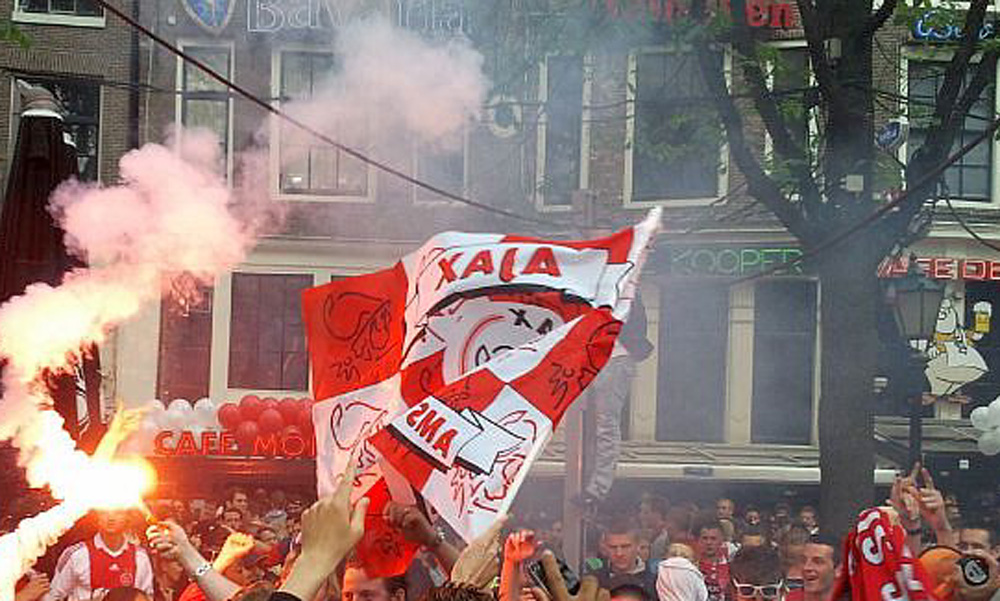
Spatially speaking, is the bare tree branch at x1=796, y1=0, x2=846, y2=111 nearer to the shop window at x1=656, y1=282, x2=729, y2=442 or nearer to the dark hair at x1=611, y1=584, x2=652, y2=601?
the dark hair at x1=611, y1=584, x2=652, y2=601

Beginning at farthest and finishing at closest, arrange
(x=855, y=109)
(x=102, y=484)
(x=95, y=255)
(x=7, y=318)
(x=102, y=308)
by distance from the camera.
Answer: (x=855, y=109) < (x=95, y=255) < (x=102, y=308) < (x=7, y=318) < (x=102, y=484)

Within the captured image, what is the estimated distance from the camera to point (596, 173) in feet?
60.5

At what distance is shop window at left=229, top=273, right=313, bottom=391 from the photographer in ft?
60.9

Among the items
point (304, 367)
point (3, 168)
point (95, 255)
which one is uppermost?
point (3, 168)

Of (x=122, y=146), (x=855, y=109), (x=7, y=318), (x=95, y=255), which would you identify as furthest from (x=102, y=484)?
(x=122, y=146)

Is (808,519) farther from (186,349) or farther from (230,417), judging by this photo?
(186,349)

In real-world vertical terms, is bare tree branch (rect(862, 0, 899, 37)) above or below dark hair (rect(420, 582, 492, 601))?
above

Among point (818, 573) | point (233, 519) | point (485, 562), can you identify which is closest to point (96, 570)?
point (233, 519)

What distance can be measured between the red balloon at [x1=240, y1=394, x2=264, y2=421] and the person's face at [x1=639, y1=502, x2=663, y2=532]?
3.98 meters

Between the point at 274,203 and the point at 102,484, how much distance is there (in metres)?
13.3

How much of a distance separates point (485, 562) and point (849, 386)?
21.0 ft

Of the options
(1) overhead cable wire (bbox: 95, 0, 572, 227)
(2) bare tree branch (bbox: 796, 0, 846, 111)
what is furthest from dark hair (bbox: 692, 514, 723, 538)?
(2) bare tree branch (bbox: 796, 0, 846, 111)

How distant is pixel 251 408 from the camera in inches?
573

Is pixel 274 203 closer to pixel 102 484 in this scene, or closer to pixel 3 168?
pixel 3 168
